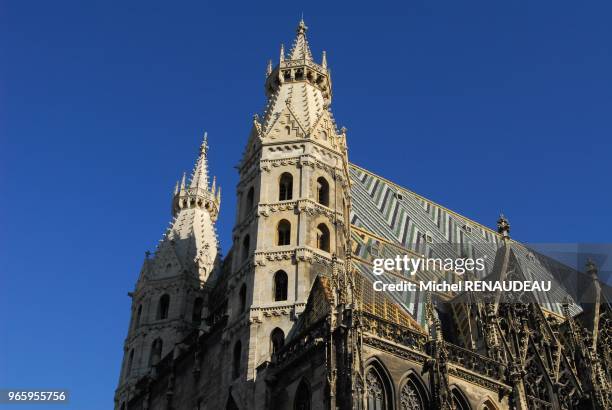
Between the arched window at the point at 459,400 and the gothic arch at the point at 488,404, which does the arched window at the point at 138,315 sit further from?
the gothic arch at the point at 488,404

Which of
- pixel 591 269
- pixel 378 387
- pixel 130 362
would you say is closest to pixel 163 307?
pixel 130 362

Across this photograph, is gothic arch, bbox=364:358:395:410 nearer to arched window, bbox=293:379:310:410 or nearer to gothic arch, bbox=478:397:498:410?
arched window, bbox=293:379:310:410

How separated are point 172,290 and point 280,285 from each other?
11218 millimetres

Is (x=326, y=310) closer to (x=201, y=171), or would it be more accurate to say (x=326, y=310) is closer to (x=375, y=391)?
(x=375, y=391)

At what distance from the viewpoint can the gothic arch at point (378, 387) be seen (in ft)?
67.8

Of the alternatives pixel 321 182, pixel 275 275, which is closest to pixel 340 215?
pixel 321 182

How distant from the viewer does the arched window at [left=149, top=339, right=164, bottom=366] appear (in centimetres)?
3463

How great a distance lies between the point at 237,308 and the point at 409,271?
→ 754cm

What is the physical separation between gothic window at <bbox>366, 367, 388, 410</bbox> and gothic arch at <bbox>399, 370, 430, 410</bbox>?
1.75 ft

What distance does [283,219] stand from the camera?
2838 cm

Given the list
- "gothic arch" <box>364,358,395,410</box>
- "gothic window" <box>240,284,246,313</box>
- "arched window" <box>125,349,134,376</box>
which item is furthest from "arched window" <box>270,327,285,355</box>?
"arched window" <box>125,349,134,376</box>

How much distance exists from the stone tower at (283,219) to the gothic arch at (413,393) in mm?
4444

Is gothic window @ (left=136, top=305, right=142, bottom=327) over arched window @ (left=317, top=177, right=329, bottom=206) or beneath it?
beneath

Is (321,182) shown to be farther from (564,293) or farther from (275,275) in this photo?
(564,293)
